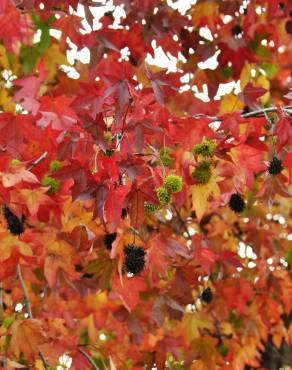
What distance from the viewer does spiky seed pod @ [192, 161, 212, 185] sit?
2039mm

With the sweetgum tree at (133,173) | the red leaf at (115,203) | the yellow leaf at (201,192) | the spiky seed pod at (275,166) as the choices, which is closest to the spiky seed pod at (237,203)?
the sweetgum tree at (133,173)

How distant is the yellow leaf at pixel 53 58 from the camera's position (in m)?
3.15

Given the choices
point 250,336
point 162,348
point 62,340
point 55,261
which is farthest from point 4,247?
point 250,336

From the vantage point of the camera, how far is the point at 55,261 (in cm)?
242

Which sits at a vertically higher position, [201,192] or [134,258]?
[201,192]

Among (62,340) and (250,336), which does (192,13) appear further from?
(250,336)

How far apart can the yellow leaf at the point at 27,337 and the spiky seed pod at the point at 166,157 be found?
632 millimetres

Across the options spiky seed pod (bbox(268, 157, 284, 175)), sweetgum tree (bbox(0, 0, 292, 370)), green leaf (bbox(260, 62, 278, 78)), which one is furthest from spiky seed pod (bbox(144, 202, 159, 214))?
green leaf (bbox(260, 62, 278, 78))

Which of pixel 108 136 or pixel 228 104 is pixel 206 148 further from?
pixel 228 104

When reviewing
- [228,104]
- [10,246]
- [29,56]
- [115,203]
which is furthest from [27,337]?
[228,104]

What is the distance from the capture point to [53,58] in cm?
316

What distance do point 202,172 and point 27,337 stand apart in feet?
2.47

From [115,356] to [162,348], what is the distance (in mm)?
230

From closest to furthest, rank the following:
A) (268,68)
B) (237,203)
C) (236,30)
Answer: (237,203) < (236,30) < (268,68)
